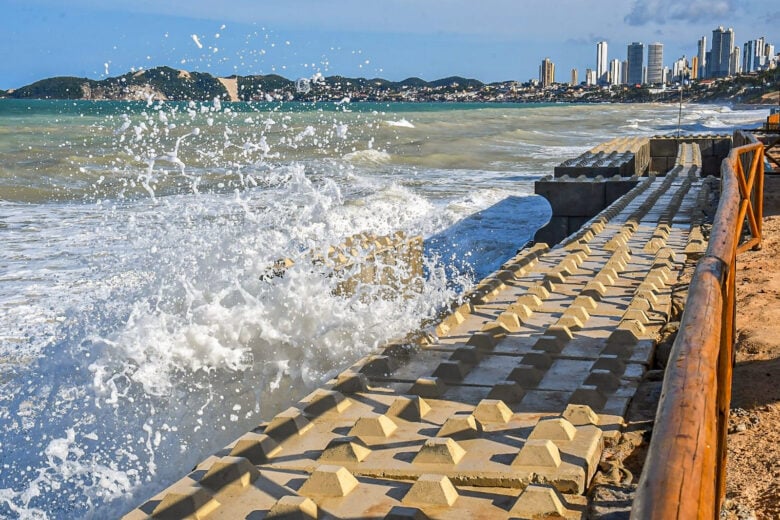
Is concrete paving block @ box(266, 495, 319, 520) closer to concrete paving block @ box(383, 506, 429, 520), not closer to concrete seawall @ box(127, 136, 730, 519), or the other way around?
concrete seawall @ box(127, 136, 730, 519)

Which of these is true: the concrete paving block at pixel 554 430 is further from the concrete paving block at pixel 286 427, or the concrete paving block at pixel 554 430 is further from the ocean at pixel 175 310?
the ocean at pixel 175 310

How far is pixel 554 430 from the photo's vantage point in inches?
156

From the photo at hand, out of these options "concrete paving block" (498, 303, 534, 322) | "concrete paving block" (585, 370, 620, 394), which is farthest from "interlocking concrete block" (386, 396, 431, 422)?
"concrete paving block" (498, 303, 534, 322)

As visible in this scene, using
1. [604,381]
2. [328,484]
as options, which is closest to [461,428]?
[328,484]

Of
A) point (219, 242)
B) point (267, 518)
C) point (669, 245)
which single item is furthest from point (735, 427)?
point (219, 242)

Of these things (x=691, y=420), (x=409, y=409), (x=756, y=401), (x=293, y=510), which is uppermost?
(x=691, y=420)

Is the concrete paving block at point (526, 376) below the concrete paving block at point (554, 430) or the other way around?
below

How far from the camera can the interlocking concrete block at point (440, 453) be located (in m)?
3.82

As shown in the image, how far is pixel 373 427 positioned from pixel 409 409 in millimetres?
319

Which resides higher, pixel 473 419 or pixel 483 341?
pixel 473 419

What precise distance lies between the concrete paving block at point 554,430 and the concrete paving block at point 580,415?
115 millimetres

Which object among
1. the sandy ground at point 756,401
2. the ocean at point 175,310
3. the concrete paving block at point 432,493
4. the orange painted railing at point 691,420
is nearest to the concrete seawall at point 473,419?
the concrete paving block at point 432,493

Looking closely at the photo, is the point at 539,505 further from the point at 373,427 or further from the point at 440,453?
the point at 373,427

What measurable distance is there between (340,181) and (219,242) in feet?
50.7
